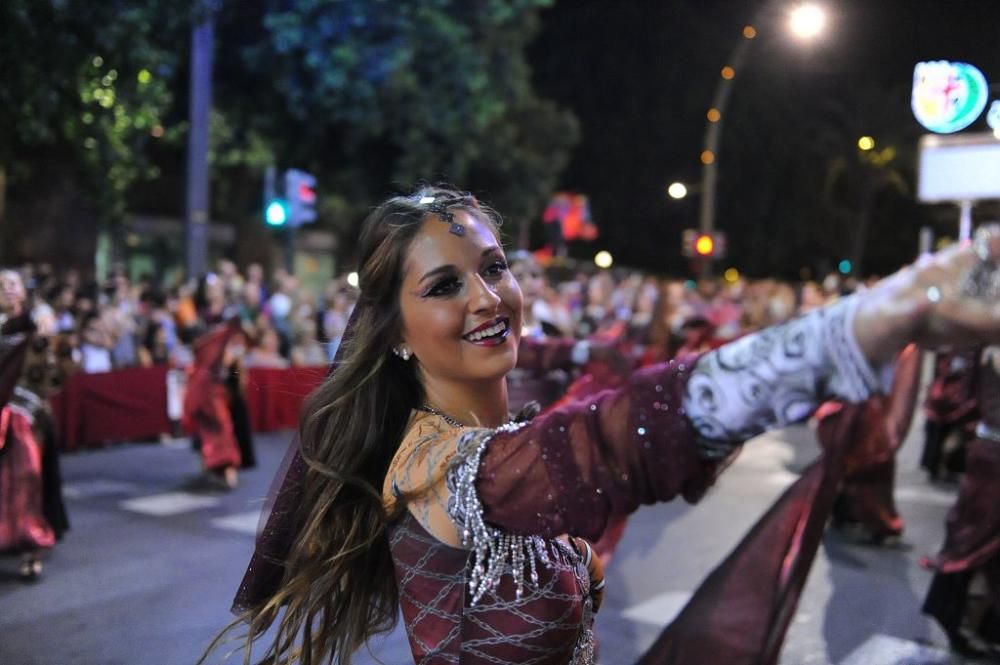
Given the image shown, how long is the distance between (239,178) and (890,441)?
23.2 meters

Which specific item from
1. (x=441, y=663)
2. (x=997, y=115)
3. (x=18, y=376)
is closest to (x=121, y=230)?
(x=18, y=376)

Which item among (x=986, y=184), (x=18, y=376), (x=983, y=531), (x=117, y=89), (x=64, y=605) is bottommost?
(x=64, y=605)

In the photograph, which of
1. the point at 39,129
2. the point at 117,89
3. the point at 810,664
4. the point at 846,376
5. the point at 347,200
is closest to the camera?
the point at 846,376

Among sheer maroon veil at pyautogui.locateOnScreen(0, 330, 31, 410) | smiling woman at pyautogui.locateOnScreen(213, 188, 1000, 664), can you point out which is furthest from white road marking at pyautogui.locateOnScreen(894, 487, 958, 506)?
smiling woman at pyautogui.locateOnScreen(213, 188, 1000, 664)

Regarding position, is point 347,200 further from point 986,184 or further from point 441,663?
point 441,663

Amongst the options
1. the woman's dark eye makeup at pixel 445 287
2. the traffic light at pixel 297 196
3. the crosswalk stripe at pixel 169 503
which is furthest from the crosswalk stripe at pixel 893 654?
the traffic light at pixel 297 196

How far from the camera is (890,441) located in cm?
222

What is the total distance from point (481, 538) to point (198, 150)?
13139mm

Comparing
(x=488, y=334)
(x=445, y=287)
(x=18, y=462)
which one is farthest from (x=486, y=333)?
(x=18, y=462)

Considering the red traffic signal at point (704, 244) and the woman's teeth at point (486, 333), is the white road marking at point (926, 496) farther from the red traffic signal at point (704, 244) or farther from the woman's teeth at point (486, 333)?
the red traffic signal at point (704, 244)

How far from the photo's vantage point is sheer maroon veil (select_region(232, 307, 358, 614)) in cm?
213

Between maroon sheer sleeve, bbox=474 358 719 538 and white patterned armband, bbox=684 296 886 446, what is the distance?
0.04 metres

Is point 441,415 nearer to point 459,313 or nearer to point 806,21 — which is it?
point 459,313

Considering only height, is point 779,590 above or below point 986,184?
below
